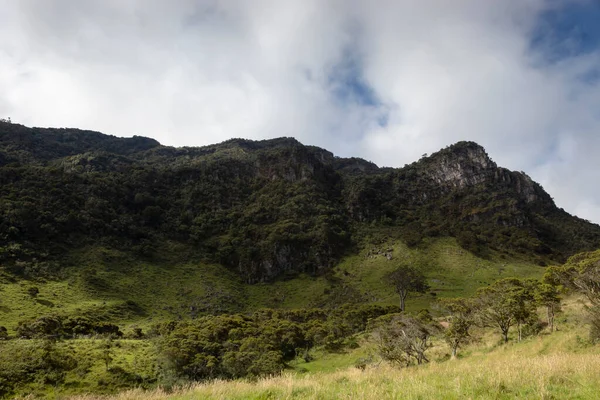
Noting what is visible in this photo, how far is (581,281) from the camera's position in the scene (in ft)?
87.7

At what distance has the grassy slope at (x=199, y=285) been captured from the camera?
280 feet

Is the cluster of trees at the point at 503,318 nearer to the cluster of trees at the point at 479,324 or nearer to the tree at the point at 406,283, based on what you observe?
the cluster of trees at the point at 479,324

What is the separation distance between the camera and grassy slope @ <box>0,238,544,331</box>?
85250mm

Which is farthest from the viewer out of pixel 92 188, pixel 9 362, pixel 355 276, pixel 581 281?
pixel 92 188

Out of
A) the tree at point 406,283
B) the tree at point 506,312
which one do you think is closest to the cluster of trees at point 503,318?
the tree at point 506,312

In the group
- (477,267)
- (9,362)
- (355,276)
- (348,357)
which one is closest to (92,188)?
(355,276)

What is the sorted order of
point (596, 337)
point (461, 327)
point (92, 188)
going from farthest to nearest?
point (92, 188) < point (461, 327) < point (596, 337)

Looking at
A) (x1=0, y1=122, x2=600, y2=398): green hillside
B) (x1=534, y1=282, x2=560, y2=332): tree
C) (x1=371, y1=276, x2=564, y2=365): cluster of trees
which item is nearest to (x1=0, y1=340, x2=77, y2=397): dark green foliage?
(x1=0, y1=122, x2=600, y2=398): green hillside

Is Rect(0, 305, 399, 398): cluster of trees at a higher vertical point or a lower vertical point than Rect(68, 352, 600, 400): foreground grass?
lower

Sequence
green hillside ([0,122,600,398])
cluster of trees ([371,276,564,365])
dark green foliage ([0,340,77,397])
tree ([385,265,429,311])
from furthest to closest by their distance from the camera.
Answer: tree ([385,265,429,311]), green hillside ([0,122,600,398]), dark green foliage ([0,340,77,397]), cluster of trees ([371,276,564,365])

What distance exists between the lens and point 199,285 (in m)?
120

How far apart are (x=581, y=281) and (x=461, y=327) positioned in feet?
35.2

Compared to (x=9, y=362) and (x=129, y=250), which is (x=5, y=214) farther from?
(x=9, y=362)

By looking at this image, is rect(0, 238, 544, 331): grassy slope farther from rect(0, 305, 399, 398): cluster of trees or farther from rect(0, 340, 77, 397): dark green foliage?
rect(0, 340, 77, 397): dark green foliage
